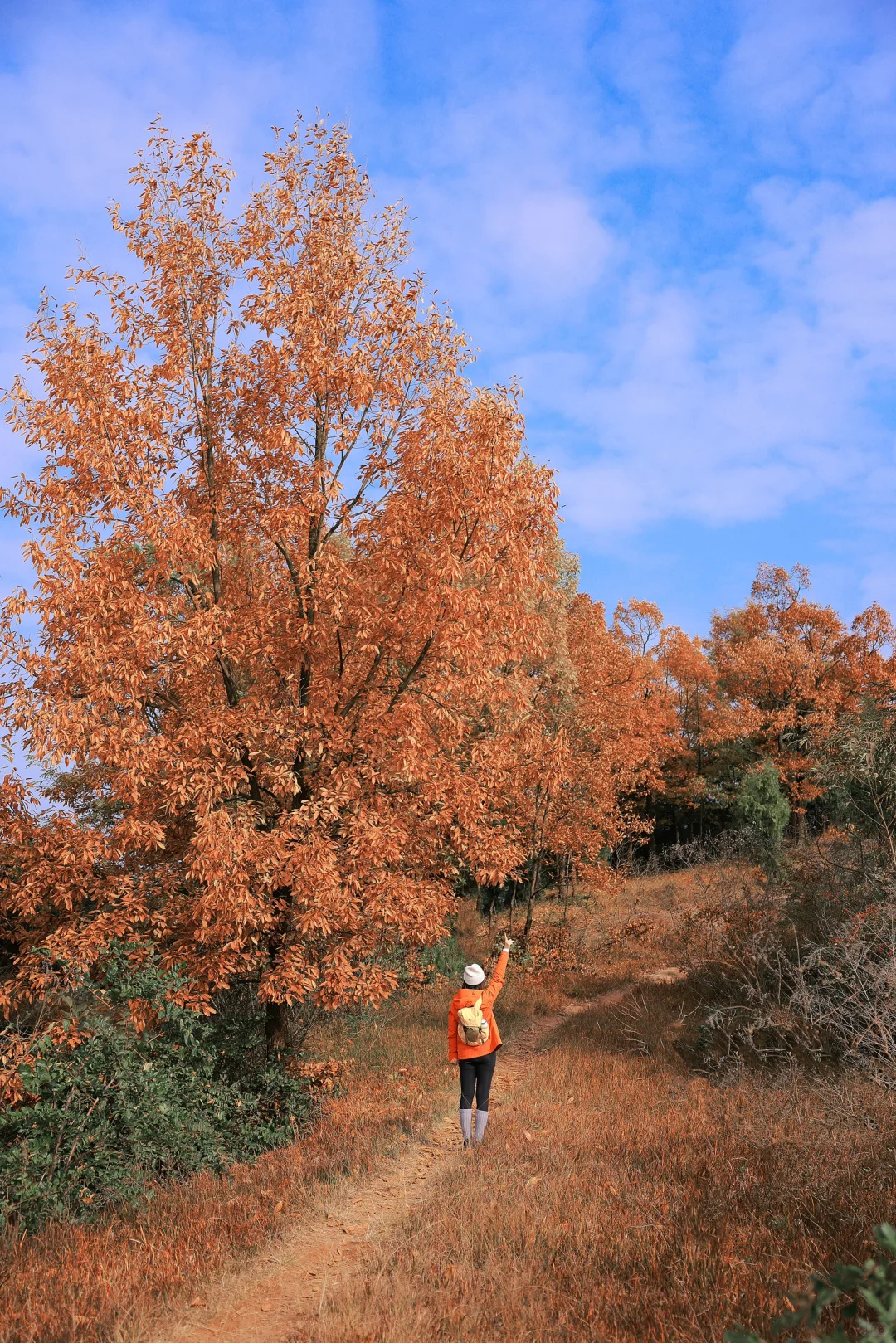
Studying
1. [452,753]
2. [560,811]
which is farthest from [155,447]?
[560,811]

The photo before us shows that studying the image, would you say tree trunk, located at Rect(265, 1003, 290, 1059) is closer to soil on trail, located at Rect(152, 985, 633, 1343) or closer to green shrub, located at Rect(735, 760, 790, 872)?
soil on trail, located at Rect(152, 985, 633, 1343)

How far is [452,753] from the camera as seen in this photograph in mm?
11594

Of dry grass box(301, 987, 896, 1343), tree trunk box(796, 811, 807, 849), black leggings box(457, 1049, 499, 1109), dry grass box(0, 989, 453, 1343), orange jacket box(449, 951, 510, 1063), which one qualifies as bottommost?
dry grass box(0, 989, 453, 1343)

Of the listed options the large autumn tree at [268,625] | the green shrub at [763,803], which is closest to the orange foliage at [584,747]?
the green shrub at [763,803]

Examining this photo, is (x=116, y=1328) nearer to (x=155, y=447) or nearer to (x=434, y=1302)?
(x=434, y=1302)

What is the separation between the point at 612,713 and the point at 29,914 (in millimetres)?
16833

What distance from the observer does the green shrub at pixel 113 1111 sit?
8383 millimetres

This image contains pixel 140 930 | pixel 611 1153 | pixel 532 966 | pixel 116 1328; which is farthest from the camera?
pixel 532 966

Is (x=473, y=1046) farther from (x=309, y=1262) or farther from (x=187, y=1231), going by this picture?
(x=187, y=1231)

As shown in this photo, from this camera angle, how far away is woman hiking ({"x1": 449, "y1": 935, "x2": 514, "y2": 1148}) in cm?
923

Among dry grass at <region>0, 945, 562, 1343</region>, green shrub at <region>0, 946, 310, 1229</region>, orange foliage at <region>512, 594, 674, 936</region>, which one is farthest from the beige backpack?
orange foliage at <region>512, 594, 674, 936</region>

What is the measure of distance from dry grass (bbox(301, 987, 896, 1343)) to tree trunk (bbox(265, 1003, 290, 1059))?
11.2 feet

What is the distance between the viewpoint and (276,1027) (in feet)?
39.4

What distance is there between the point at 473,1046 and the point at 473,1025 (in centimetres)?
30
